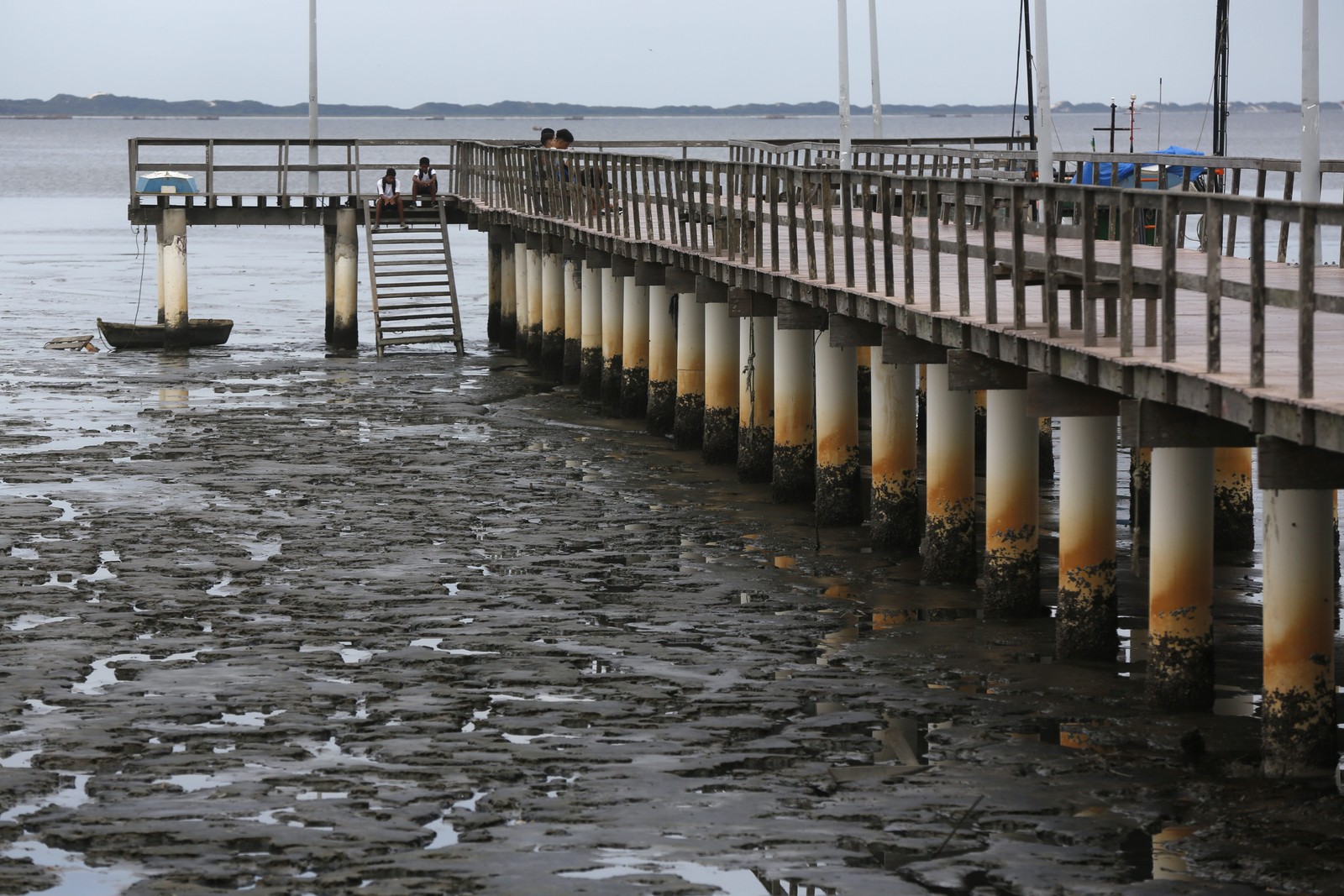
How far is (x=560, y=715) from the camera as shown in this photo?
1270 centimetres

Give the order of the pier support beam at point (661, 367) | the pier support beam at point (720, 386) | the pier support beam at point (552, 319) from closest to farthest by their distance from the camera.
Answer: the pier support beam at point (720, 386)
the pier support beam at point (661, 367)
the pier support beam at point (552, 319)

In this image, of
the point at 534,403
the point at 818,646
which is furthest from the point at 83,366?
the point at 818,646

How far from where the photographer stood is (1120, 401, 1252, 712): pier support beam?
494 inches

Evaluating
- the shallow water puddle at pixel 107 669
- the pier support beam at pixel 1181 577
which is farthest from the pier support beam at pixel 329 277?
the pier support beam at pixel 1181 577

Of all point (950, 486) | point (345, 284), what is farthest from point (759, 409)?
point (345, 284)

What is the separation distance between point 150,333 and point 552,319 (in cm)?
751

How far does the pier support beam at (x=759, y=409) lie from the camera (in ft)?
71.0

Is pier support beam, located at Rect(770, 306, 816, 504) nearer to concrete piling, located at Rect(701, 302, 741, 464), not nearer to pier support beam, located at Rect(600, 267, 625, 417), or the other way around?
concrete piling, located at Rect(701, 302, 741, 464)

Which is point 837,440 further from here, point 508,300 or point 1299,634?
point 508,300

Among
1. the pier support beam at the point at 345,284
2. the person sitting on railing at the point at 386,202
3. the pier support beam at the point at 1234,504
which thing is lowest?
the pier support beam at the point at 1234,504

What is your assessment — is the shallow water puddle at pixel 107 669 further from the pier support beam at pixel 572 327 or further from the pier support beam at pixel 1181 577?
the pier support beam at pixel 572 327

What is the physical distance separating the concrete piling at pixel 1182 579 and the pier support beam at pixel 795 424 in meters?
7.78

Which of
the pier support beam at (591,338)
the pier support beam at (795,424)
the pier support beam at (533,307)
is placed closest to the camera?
the pier support beam at (795,424)

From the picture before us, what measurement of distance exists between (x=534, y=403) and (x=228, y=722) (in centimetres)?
1613
